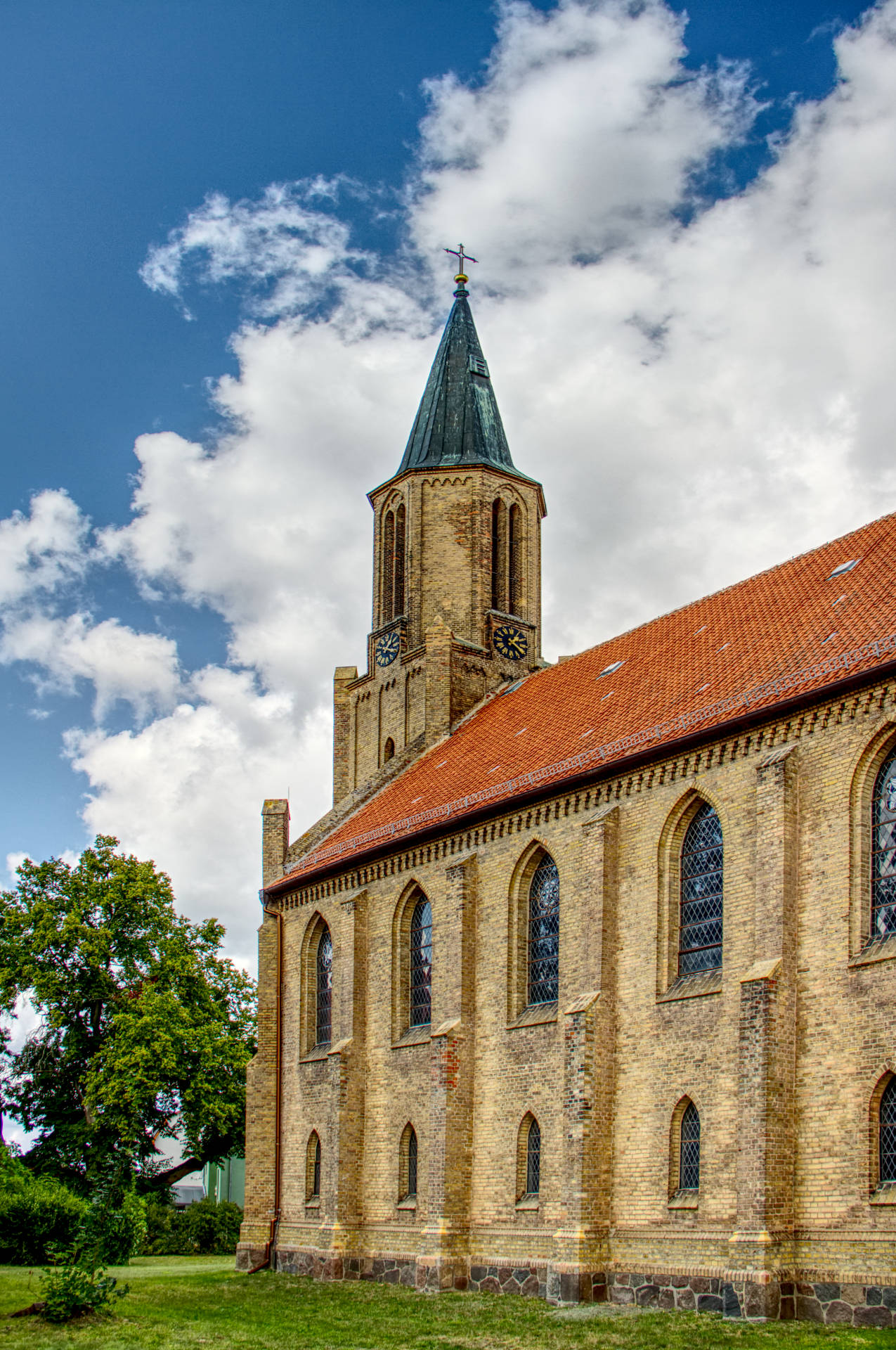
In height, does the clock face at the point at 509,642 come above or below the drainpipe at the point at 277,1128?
above

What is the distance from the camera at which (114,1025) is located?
3831 cm

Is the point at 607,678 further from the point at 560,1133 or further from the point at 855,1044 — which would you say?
the point at 855,1044

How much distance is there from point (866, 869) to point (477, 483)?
21.3 metres

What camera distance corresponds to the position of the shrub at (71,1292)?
19.0 meters

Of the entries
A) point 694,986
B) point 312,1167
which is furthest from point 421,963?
point 694,986

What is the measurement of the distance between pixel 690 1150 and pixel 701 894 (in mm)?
3751

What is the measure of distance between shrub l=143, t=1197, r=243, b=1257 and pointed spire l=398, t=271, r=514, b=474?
825 inches

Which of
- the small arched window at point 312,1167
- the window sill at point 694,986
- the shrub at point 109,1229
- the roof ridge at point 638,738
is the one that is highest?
the roof ridge at point 638,738

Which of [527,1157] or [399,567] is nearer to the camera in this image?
[527,1157]

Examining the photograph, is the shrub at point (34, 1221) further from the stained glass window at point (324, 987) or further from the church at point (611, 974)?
the stained glass window at point (324, 987)

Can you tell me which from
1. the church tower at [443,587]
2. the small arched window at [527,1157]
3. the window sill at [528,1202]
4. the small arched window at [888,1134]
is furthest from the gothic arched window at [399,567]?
the small arched window at [888,1134]

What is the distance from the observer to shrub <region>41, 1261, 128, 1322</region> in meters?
19.0

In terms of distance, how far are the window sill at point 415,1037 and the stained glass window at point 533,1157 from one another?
3452 mm

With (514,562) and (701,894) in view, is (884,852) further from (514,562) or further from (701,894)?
(514,562)
